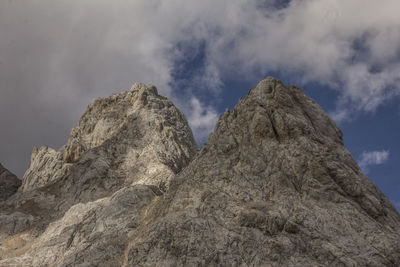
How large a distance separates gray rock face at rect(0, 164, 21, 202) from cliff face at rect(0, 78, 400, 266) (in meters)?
14.6

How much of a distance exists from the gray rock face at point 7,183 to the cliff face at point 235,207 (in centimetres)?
1460

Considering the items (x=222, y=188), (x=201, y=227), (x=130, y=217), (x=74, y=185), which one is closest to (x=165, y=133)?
(x=74, y=185)

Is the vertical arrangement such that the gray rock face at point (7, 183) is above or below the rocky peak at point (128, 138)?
below

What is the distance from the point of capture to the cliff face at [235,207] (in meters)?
25.5

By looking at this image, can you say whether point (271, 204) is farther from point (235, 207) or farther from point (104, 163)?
point (104, 163)

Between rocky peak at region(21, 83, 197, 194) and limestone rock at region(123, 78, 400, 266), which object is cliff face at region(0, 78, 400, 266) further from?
rocky peak at region(21, 83, 197, 194)

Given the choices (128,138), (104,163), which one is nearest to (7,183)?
(104,163)

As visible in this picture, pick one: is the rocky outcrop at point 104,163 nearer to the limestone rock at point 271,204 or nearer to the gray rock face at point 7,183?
the gray rock face at point 7,183

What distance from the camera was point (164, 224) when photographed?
2845 cm

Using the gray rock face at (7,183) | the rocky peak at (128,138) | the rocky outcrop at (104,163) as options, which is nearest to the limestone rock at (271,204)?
the rocky outcrop at (104,163)

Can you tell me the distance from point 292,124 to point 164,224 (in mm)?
14109

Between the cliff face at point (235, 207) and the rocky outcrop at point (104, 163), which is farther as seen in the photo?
the rocky outcrop at point (104, 163)

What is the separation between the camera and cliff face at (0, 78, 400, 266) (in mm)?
25547

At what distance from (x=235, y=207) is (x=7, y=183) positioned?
4965cm
